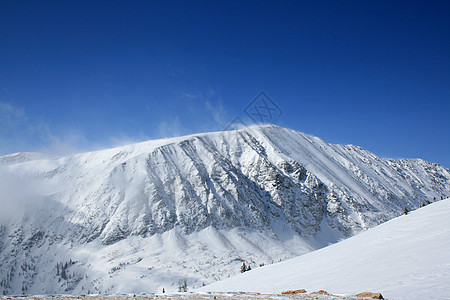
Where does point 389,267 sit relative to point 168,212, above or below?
below

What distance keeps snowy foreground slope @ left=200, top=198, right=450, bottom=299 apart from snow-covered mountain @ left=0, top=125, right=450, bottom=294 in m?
62.1

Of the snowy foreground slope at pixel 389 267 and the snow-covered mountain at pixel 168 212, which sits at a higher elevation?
the snow-covered mountain at pixel 168 212

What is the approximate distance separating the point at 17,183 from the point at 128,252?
62.2 m

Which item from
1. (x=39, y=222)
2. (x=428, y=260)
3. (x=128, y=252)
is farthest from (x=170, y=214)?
(x=428, y=260)

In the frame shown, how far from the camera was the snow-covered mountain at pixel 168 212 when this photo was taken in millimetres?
85500

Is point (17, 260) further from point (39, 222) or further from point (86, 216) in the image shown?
point (86, 216)

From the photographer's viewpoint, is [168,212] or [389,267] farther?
[168,212]

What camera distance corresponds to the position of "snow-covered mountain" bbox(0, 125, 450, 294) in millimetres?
85500

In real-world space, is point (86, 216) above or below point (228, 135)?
below

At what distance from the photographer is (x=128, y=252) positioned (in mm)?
91500

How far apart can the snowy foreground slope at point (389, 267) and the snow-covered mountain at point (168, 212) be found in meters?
62.1

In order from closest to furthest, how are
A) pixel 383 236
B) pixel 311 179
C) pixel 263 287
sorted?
pixel 263 287
pixel 383 236
pixel 311 179

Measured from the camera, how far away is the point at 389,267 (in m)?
13.8

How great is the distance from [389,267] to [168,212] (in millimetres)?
97689
